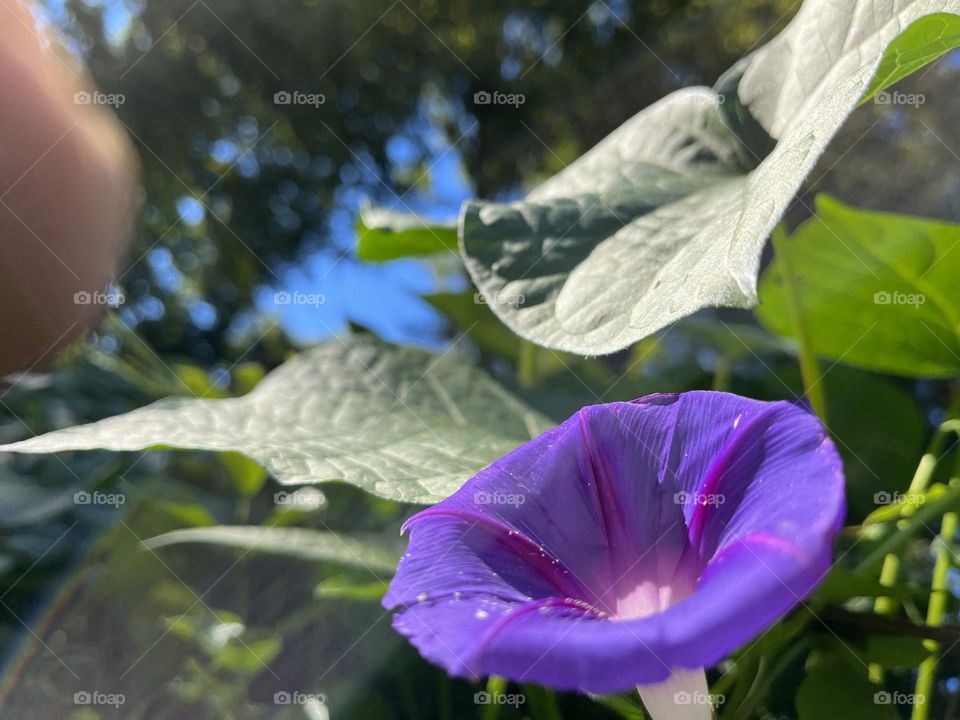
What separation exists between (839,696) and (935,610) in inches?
2.5

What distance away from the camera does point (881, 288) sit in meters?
0.39

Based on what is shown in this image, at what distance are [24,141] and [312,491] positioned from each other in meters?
0.31

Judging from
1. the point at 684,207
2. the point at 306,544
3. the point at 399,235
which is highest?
the point at 399,235

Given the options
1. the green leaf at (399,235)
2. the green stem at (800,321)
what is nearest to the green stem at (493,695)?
the green stem at (800,321)

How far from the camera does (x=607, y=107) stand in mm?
2156

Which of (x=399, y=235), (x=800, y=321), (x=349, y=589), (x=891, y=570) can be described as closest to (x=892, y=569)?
(x=891, y=570)

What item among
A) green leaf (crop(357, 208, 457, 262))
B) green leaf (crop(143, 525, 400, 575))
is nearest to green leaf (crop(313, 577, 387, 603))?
green leaf (crop(143, 525, 400, 575))

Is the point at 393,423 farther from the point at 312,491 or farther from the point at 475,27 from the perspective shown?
the point at 475,27

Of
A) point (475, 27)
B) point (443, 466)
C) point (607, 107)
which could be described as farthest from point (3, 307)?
point (475, 27)

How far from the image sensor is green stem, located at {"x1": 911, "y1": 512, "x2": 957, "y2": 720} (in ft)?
0.98

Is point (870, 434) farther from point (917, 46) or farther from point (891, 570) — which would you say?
point (917, 46)

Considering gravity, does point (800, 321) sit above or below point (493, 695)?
above

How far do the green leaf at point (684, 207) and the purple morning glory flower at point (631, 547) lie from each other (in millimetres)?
36

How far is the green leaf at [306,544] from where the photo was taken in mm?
374
